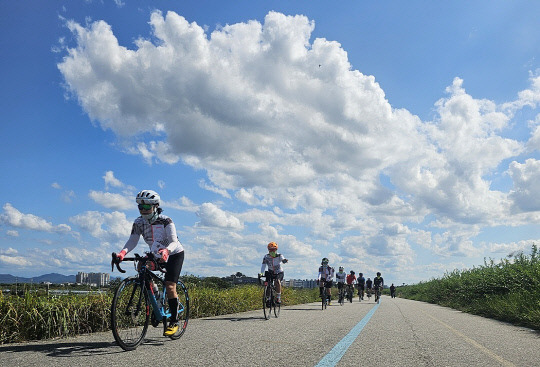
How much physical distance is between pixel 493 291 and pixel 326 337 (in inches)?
583

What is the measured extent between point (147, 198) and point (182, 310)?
2136mm

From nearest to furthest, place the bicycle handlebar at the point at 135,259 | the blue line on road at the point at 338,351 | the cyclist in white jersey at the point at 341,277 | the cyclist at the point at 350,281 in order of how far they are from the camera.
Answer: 1. the blue line on road at the point at 338,351
2. the bicycle handlebar at the point at 135,259
3. the cyclist in white jersey at the point at 341,277
4. the cyclist at the point at 350,281

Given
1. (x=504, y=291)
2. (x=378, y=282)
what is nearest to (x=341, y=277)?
(x=378, y=282)

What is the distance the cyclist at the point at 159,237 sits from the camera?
20.6ft

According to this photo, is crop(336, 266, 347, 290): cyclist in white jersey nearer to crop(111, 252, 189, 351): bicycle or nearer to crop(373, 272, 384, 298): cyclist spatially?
crop(373, 272, 384, 298): cyclist

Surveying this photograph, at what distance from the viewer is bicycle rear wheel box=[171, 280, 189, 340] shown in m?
6.94

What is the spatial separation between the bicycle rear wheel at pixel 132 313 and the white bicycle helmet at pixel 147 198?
1.12 m

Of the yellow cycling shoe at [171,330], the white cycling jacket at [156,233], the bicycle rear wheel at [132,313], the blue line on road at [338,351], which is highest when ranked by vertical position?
the white cycling jacket at [156,233]

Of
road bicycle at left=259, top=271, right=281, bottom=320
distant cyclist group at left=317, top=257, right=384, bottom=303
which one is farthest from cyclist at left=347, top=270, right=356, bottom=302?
road bicycle at left=259, top=271, right=281, bottom=320

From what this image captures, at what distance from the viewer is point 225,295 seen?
46.8ft

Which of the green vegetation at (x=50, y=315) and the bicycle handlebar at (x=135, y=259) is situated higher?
the bicycle handlebar at (x=135, y=259)

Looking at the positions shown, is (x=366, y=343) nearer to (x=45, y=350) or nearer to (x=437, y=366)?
(x=437, y=366)

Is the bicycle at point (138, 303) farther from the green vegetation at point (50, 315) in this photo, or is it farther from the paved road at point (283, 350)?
the green vegetation at point (50, 315)

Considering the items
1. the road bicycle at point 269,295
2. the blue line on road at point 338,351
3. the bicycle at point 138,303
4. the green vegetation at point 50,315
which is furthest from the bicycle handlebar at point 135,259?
the road bicycle at point 269,295
